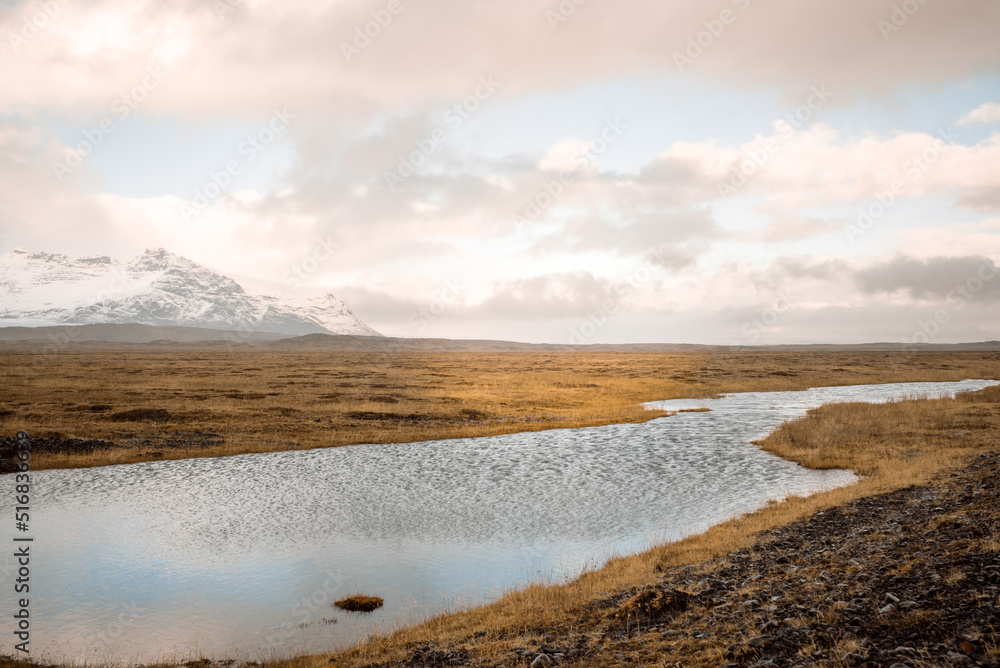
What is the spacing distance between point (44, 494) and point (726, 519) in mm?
28709

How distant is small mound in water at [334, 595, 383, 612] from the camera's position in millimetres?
14617

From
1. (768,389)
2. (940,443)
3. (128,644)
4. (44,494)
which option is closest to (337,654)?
(128,644)

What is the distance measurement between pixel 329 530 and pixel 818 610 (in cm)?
1628

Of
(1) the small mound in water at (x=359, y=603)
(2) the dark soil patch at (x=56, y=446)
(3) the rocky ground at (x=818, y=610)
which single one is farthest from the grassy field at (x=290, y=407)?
(3) the rocky ground at (x=818, y=610)

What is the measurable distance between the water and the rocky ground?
4.47 metres

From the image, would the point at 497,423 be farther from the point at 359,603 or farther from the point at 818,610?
the point at 818,610

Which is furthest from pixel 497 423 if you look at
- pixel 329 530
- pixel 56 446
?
pixel 56 446

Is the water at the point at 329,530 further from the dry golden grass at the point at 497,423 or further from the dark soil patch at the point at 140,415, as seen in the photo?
the dark soil patch at the point at 140,415

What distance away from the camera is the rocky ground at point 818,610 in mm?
8641

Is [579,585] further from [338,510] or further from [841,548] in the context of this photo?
[338,510]

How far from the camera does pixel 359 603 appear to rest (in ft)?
48.4

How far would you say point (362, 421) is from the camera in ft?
156

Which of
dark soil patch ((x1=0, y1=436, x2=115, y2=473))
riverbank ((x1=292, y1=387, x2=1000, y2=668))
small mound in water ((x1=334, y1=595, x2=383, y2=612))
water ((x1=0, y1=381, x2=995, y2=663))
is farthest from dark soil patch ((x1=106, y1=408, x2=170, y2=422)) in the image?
riverbank ((x1=292, y1=387, x2=1000, y2=668))

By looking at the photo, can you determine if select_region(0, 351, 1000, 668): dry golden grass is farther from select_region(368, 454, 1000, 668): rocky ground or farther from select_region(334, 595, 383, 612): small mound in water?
select_region(334, 595, 383, 612): small mound in water
